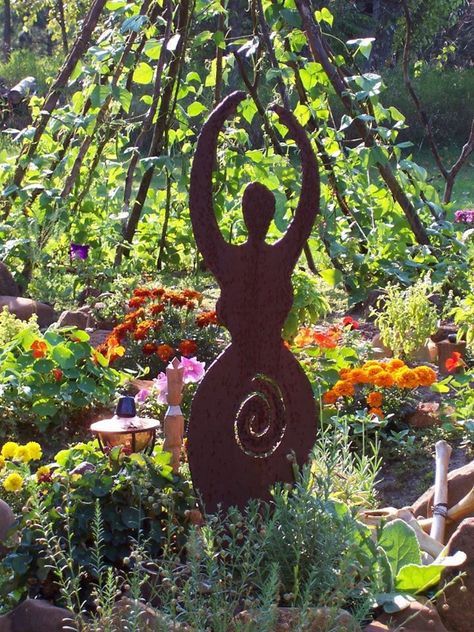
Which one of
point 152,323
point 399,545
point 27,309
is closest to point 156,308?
point 152,323

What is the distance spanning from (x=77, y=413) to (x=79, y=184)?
8.37 feet

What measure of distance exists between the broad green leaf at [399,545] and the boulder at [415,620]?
0.51 ft

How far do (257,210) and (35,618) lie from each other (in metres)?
1.13

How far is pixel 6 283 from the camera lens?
585 cm

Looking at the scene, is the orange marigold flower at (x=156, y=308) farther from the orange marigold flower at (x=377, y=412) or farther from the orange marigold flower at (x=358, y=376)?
the orange marigold flower at (x=377, y=412)

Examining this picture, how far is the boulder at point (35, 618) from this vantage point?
7.61 feet

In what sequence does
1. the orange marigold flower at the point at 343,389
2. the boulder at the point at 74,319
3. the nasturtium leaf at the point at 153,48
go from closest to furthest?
1. the orange marigold flower at the point at 343,389
2. the boulder at the point at 74,319
3. the nasturtium leaf at the point at 153,48

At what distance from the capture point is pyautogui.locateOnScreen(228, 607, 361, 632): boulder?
6.86ft

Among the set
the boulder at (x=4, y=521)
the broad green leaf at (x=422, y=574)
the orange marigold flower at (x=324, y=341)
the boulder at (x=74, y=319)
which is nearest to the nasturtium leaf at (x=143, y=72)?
the boulder at (x=74, y=319)

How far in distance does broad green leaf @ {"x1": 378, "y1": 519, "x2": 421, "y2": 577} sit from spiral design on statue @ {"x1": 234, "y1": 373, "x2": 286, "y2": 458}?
40 cm

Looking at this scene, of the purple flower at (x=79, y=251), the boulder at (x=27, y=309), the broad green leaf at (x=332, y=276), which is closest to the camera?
the boulder at (x=27, y=309)

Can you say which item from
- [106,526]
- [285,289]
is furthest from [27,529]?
[285,289]

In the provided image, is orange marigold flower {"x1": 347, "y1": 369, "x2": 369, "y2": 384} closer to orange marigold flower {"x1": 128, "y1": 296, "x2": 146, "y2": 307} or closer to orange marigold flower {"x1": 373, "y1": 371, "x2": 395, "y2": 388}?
orange marigold flower {"x1": 373, "y1": 371, "x2": 395, "y2": 388}

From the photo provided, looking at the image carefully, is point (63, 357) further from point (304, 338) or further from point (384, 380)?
point (384, 380)
